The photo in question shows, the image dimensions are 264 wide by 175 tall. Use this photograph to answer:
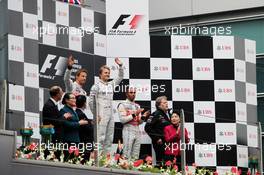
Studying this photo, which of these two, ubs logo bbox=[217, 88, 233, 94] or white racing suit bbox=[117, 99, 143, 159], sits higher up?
ubs logo bbox=[217, 88, 233, 94]

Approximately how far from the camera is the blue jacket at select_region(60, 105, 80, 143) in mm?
9414

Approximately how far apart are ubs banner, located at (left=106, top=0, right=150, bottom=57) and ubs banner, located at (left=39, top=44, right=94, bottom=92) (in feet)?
2.43

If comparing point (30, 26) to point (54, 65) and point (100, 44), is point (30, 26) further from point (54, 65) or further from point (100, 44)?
point (100, 44)

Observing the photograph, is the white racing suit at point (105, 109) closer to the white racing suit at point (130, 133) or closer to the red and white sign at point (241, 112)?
the white racing suit at point (130, 133)

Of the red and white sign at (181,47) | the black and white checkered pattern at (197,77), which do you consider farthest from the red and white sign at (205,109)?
the red and white sign at (181,47)

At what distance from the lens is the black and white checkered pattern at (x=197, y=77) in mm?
11586

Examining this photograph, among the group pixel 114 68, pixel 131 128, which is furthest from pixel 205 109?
pixel 131 128

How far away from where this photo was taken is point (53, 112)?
9.59 metres

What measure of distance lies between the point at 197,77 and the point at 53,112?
322 cm

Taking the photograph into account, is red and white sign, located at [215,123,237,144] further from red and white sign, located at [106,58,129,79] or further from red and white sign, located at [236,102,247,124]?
red and white sign, located at [106,58,129,79]

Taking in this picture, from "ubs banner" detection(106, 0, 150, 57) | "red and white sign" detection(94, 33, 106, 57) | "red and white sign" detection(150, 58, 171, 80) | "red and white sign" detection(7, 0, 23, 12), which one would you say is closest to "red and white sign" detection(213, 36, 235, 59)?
"red and white sign" detection(150, 58, 171, 80)

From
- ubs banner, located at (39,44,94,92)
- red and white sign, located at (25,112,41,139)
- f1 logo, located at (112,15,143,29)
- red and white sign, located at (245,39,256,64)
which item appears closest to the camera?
red and white sign, located at (25,112,41,139)

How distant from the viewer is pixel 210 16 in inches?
616

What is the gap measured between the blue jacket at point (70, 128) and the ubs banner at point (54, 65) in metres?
1.19
